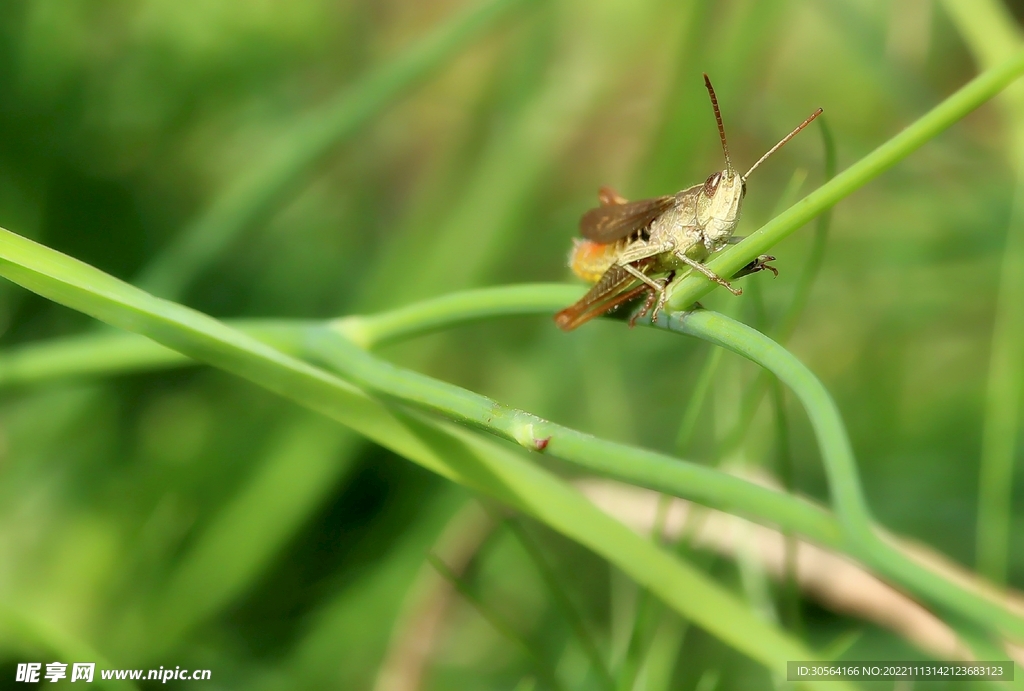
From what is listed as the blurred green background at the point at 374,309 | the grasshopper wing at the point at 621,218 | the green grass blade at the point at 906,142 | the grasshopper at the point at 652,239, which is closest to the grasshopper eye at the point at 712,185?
the grasshopper at the point at 652,239

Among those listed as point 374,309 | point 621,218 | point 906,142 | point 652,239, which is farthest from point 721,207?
point 374,309

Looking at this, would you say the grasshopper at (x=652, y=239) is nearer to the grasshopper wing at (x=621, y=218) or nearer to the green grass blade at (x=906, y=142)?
the grasshopper wing at (x=621, y=218)

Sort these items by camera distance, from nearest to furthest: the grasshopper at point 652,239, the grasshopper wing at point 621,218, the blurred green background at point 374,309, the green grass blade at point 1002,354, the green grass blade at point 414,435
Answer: the green grass blade at point 414,435, the grasshopper at point 652,239, the green grass blade at point 1002,354, the grasshopper wing at point 621,218, the blurred green background at point 374,309

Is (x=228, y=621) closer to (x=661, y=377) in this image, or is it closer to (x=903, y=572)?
(x=661, y=377)

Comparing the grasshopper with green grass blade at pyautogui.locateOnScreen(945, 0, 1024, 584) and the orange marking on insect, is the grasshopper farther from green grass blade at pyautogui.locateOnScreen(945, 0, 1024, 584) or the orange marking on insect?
green grass blade at pyautogui.locateOnScreen(945, 0, 1024, 584)

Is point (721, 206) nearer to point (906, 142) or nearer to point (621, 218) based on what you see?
point (621, 218)

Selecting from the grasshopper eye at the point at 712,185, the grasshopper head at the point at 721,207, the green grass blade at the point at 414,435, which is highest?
the grasshopper eye at the point at 712,185

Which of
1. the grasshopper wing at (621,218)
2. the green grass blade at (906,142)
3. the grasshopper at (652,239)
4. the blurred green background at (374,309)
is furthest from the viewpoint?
the blurred green background at (374,309)
